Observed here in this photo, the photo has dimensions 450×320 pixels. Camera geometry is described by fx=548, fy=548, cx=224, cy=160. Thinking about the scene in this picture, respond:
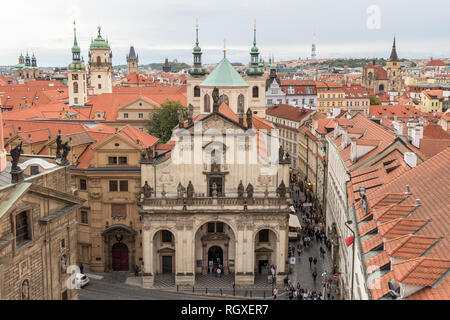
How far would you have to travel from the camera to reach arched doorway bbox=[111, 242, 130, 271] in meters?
51.6

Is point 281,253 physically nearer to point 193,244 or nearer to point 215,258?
point 215,258

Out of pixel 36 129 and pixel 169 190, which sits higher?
pixel 36 129

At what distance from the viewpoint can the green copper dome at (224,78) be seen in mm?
75875

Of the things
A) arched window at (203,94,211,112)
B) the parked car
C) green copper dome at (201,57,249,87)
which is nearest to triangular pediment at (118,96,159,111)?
green copper dome at (201,57,249,87)

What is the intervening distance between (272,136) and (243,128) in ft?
63.3

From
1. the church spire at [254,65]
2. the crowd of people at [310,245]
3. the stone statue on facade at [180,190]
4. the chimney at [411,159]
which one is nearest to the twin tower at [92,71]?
the church spire at [254,65]

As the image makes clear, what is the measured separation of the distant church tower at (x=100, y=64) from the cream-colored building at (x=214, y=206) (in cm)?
7945

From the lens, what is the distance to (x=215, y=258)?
50.8 metres

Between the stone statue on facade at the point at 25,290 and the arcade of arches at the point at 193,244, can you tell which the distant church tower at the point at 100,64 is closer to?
the arcade of arches at the point at 193,244

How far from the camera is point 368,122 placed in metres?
59.8

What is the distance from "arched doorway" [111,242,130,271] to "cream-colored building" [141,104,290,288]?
11.9 ft

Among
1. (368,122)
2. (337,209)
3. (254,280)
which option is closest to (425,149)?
(337,209)

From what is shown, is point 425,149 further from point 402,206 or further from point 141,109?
point 141,109

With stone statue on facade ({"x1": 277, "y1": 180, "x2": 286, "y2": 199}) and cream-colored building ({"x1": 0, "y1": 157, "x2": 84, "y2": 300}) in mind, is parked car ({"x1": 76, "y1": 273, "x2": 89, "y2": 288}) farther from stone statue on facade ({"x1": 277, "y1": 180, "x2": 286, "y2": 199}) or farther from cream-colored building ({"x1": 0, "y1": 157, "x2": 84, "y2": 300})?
stone statue on facade ({"x1": 277, "y1": 180, "x2": 286, "y2": 199})
